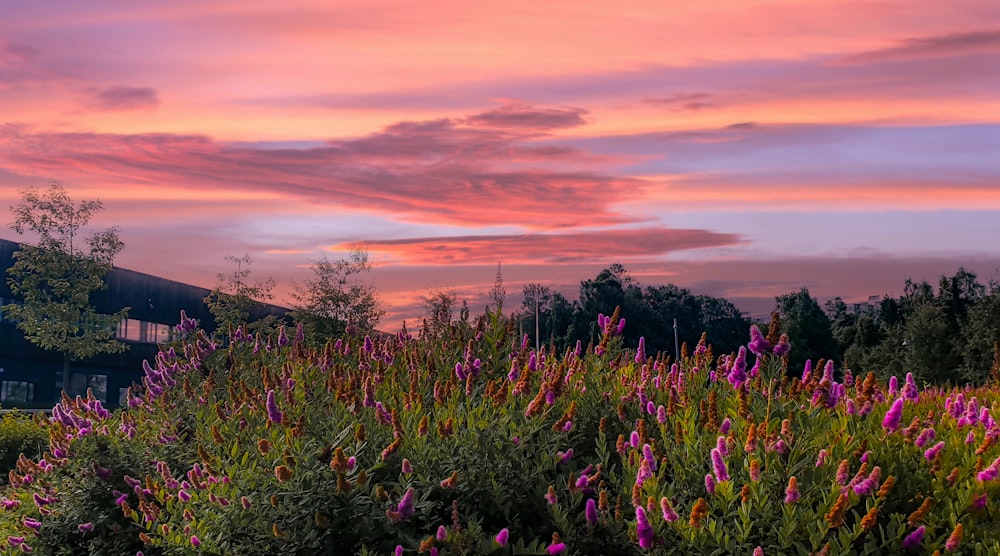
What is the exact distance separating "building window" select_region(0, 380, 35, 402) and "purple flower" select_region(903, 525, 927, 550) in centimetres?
5313

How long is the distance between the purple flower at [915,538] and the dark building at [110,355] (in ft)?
161

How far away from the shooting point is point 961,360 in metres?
48.2

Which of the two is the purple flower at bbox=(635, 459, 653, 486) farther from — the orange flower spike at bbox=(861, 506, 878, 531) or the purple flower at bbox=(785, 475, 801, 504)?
the orange flower spike at bbox=(861, 506, 878, 531)

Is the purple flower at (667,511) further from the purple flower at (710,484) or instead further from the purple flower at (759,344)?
the purple flower at (759,344)

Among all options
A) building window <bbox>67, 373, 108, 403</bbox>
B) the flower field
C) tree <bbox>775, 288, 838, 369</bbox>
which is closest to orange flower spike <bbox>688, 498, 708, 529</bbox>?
the flower field

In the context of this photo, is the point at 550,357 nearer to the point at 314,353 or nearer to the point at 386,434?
the point at 386,434

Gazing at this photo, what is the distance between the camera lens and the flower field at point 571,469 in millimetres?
5121

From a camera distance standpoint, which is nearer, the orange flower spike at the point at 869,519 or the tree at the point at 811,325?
the orange flower spike at the point at 869,519

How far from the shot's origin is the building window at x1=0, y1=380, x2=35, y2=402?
167 ft

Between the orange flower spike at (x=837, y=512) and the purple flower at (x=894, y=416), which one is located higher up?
the purple flower at (x=894, y=416)

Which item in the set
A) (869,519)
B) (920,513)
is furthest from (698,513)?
(920,513)

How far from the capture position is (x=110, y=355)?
55969 millimetres

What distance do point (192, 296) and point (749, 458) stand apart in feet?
189

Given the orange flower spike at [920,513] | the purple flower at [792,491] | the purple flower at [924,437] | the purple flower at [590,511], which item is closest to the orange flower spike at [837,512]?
the purple flower at [792,491]
